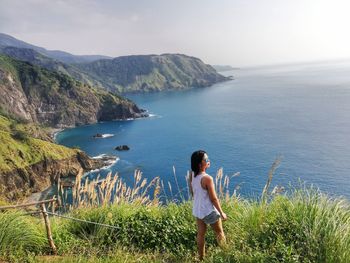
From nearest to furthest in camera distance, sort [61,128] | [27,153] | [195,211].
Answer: [195,211] → [27,153] → [61,128]

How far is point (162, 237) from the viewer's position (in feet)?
28.0

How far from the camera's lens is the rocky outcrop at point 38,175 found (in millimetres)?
72875

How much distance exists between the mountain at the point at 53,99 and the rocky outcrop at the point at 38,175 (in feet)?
236

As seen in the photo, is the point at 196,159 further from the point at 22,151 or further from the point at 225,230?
the point at 22,151

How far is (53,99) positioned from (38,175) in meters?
95.9

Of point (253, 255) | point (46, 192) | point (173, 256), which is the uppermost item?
point (253, 255)

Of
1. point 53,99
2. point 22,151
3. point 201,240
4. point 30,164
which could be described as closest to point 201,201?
point 201,240

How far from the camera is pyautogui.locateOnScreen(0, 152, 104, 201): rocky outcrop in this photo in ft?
239

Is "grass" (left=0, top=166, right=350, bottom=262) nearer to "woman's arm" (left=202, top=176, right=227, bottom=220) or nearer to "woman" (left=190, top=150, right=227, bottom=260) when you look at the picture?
"woman" (left=190, top=150, right=227, bottom=260)

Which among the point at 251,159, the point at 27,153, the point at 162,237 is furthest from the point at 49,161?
the point at 162,237

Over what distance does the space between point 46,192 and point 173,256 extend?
7336 centimetres

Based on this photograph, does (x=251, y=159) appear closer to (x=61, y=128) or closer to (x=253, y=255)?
(x=253, y=255)

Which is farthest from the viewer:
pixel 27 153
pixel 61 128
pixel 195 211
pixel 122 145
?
pixel 61 128

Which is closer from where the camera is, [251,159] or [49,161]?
[251,159]
